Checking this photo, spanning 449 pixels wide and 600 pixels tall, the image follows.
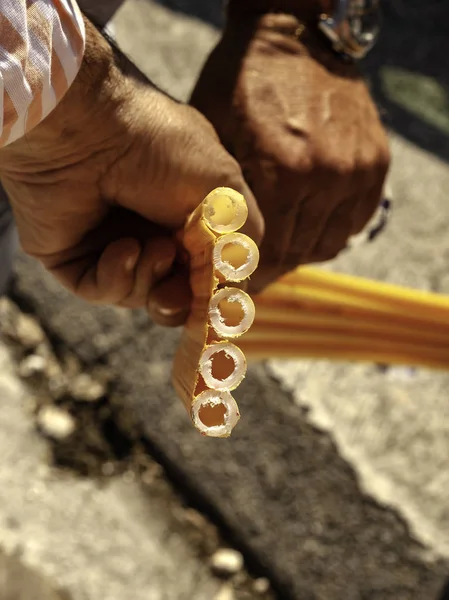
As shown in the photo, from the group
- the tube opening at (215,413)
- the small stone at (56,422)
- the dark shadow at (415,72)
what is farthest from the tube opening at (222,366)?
the dark shadow at (415,72)

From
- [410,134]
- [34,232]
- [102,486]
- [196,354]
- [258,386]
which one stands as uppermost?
[196,354]

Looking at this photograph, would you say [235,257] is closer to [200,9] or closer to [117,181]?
[117,181]

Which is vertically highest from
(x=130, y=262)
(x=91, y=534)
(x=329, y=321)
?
(x=130, y=262)

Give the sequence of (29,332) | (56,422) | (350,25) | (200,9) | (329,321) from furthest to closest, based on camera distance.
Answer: (200,9) → (29,332) → (56,422) → (329,321) → (350,25)

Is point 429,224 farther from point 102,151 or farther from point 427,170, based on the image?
point 102,151

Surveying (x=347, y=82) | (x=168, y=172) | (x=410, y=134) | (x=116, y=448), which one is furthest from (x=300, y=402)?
(x=410, y=134)

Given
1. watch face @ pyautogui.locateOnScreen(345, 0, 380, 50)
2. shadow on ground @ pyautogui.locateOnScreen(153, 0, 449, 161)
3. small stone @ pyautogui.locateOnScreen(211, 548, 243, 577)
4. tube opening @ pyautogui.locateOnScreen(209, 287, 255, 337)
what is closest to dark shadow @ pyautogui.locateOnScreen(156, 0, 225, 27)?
shadow on ground @ pyautogui.locateOnScreen(153, 0, 449, 161)

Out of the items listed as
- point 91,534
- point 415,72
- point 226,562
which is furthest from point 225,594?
point 415,72
